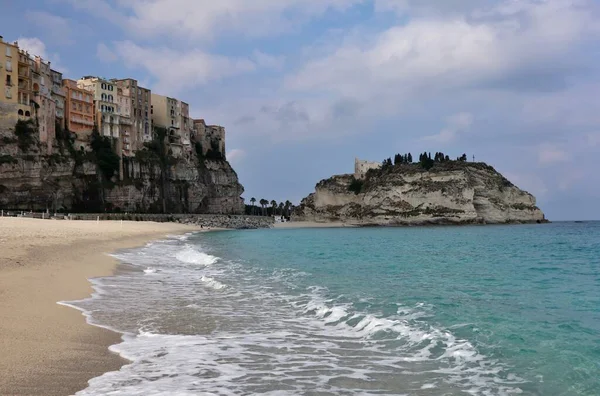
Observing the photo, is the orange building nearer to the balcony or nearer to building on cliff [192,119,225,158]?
the balcony

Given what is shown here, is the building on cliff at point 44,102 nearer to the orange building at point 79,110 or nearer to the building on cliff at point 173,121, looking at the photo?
the orange building at point 79,110

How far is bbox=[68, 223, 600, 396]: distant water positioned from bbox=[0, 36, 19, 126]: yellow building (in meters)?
60.4

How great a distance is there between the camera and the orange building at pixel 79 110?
79250mm

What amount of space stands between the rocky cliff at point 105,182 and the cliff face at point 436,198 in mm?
34189

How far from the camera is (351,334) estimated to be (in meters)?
9.00

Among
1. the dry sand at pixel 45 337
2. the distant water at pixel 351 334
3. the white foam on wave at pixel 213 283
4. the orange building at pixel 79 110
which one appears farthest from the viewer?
the orange building at pixel 79 110

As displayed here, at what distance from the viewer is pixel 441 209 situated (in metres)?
114

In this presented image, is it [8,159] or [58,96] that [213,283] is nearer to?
[8,159]

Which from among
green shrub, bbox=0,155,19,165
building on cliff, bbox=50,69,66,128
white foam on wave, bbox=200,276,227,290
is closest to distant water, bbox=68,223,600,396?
white foam on wave, bbox=200,276,227,290

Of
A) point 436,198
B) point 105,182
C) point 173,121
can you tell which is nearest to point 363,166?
point 436,198

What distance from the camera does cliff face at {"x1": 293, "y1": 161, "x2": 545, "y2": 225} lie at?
4459 inches

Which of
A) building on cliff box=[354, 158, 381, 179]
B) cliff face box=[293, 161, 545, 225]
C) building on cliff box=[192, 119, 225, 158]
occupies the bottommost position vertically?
cliff face box=[293, 161, 545, 225]

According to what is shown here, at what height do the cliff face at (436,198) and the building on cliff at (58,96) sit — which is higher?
the building on cliff at (58,96)

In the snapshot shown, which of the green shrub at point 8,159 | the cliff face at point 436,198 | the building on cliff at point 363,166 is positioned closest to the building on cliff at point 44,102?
the green shrub at point 8,159
